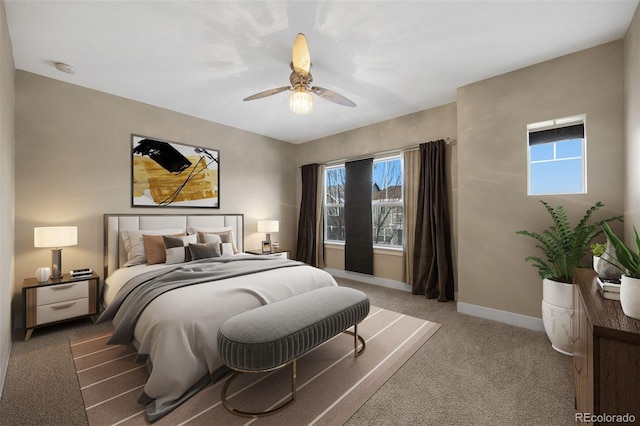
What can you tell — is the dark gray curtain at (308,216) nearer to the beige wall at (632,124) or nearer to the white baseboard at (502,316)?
the white baseboard at (502,316)

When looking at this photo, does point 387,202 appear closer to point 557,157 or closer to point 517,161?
point 517,161

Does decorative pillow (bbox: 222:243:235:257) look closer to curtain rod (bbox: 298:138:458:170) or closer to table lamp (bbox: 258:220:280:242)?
table lamp (bbox: 258:220:280:242)

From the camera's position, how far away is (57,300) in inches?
109

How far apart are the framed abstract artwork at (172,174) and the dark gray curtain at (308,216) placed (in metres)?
1.74

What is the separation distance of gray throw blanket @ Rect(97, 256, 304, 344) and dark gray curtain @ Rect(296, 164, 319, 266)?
7.82 feet

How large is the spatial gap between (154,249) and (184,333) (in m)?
1.91

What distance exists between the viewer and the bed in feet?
5.72

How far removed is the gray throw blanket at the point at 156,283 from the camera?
2.11 metres

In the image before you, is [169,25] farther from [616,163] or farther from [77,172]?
[616,163]

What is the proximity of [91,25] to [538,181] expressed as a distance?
14.6 feet

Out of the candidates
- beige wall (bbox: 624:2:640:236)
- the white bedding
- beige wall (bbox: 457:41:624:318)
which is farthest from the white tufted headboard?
beige wall (bbox: 624:2:640:236)

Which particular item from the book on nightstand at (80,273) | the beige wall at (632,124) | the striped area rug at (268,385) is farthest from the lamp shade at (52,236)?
the beige wall at (632,124)

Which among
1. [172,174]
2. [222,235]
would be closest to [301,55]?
[222,235]

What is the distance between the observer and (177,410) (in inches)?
66.5
